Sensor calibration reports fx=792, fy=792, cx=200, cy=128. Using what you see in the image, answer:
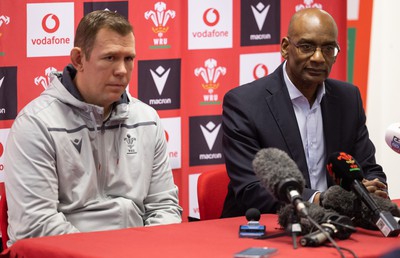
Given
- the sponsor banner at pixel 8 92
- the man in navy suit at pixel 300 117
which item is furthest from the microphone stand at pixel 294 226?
the sponsor banner at pixel 8 92

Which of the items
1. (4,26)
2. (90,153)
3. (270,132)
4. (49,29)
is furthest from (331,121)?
(4,26)

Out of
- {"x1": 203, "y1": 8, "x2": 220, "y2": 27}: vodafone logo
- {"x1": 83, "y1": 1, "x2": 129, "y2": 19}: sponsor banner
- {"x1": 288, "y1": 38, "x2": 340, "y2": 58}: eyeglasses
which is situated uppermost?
{"x1": 83, "y1": 1, "x2": 129, "y2": 19}: sponsor banner

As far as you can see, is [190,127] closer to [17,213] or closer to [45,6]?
[45,6]

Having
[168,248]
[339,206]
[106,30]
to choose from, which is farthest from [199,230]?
[106,30]

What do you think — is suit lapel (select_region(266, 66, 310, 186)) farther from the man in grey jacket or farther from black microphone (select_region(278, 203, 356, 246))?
black microphone (select_region(278, 203, 356, 246))

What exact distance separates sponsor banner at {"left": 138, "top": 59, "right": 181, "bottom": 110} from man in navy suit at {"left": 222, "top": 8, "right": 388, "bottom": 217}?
1.38 m

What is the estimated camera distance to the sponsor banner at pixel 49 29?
4.93 metres

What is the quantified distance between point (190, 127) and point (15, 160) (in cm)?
227

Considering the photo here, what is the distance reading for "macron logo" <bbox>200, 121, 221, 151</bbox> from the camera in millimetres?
5514

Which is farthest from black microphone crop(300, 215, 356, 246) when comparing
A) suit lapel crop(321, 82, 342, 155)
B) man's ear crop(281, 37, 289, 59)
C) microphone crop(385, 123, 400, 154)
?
man's ear crop(281, 37, 289, 59)

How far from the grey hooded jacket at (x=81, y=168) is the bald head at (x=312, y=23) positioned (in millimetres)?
849

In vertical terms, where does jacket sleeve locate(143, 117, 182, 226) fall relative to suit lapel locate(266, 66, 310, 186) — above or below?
below

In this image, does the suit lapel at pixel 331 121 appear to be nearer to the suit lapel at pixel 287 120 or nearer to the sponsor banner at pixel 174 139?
the suit lapel at pixel 287 120

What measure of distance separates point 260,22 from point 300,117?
1.79 m
